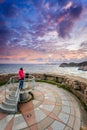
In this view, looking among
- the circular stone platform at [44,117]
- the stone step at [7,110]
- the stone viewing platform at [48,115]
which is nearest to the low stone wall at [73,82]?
the stone viewing platform at [48,115]

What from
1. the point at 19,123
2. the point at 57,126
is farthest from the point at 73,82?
the point at 19,123

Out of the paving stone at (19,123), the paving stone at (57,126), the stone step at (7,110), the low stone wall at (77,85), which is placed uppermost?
the low stone wall at (77,85)

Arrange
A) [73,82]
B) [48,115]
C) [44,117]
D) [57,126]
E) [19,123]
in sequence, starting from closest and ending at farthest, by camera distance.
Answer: [57,126]
[19,123]
[44,117]
[48,115]
[73,82]

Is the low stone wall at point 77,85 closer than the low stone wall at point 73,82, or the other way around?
A: the low stone wall at point 77,85

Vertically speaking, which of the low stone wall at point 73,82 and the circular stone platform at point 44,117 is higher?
the low stone wall at point 73,82

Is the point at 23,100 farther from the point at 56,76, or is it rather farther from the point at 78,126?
the point at 56,76

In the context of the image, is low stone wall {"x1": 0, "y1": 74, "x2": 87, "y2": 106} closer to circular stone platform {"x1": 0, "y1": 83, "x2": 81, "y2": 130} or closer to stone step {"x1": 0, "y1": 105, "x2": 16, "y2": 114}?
circular stone platform {"x1": 0, "y1": 83, "x2": 81, "y2": 130}

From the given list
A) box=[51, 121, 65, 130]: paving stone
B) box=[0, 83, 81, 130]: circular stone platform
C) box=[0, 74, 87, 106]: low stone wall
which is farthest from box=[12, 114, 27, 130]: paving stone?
box=[0, 74, 87, 106]: low stone wall

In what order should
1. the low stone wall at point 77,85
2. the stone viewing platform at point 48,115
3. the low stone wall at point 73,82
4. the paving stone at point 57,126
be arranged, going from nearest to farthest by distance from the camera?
1. the paving stone at point 57,126
2. the stone viewing platform at point 48,115
3. the low stone wall at point 77,85
4. the low stone wall at point 73,82

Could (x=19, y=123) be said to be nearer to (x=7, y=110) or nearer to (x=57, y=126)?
(x=7, y=110)

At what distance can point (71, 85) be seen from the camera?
853 centimetres

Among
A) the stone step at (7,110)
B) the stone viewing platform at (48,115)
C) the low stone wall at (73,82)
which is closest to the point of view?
the stone viewing platform at (48,115)

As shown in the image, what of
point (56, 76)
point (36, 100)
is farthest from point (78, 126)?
point (56, 76)

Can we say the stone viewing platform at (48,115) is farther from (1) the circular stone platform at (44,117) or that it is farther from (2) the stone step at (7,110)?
(2) the stone step at (7,110)
